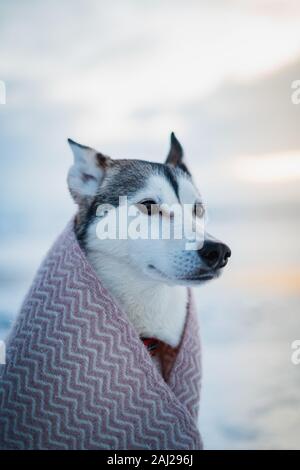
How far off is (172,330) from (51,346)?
29 cm

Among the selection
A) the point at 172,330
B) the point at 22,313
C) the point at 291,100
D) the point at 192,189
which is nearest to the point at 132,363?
the point at 172,330

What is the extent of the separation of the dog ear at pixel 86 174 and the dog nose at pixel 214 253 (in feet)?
0.99

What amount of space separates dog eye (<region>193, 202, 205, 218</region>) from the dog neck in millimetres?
174

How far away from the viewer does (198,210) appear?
5.02 ft

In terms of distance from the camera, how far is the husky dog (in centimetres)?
142

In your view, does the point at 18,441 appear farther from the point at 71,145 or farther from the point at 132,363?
the point at 71,145
